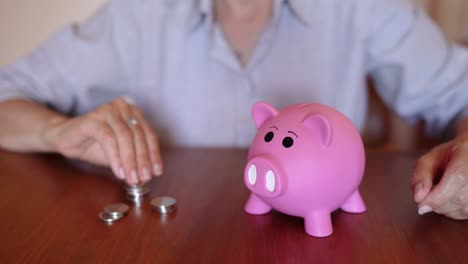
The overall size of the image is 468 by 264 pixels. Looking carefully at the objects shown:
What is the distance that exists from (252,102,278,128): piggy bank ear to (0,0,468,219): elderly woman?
16.2 inches

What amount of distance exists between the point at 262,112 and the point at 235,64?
0.42 m

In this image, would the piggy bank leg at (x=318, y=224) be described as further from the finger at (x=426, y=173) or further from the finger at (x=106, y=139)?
the finger at (x=106, y=139)

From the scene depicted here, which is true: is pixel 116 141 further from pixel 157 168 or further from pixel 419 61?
pixel 419 61

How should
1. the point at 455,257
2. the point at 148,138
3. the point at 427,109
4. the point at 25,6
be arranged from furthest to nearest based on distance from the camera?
the point at 25,6 → the point at 427,109 → the point at 148,138 → the point at 455,257

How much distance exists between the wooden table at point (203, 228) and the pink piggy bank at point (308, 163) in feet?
0.12

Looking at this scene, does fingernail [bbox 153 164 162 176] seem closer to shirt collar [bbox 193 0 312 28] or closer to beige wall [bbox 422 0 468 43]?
shirt collar [bbox 193 0 312 28]

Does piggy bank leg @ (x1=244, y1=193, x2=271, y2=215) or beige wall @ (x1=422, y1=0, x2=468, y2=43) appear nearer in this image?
piggy bank leg @ (x1=244, y1=193, x2=271, y2=215)

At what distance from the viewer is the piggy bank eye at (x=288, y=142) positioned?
46 centimetres

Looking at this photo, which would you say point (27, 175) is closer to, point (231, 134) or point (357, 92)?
point (231, 134)

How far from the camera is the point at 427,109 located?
0.92 meters

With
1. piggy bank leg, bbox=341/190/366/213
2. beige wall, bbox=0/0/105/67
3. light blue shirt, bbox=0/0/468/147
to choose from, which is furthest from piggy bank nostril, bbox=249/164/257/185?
beige wall, bbox=0/0/105/67

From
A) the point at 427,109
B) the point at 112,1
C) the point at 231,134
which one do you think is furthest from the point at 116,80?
the point at 427,109

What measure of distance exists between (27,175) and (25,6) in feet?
2.99

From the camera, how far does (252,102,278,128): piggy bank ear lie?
0.51 meters
